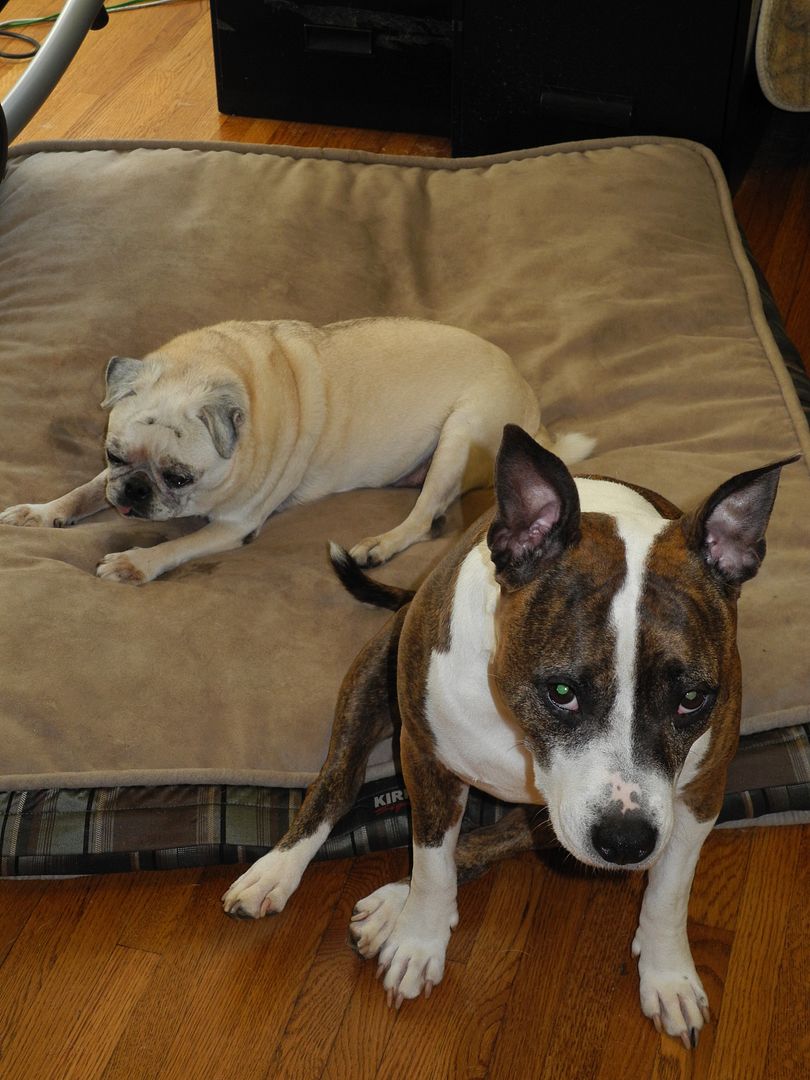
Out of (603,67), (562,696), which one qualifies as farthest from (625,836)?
(603,67)

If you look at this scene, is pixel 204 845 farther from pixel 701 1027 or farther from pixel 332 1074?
pixel 701 1027

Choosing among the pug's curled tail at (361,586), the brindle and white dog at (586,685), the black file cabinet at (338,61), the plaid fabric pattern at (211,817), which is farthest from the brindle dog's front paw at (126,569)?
the black file cabinet at (338,61)

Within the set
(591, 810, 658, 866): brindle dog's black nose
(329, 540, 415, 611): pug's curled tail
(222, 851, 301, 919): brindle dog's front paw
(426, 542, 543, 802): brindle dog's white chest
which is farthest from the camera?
(329, 540, 415, 611): pug's curled tail

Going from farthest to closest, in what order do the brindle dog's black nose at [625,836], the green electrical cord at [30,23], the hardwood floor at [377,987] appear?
the green electrical cord at [30,23]
the hardwood floor at [377,987]
the brindle dog's black nose at [625,836]

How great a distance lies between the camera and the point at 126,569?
3.00m

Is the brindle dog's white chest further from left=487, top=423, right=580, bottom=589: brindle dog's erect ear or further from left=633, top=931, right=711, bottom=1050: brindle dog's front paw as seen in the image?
left=633, top=931, right=711, bottom=1050: brindle dog's front paw

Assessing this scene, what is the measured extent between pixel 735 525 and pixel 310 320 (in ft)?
7.18

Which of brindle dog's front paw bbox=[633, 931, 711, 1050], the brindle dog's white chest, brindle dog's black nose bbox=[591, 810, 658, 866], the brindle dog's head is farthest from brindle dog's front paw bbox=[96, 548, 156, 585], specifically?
brindle dog's black nose bbox=[591, 810, 658, 866]

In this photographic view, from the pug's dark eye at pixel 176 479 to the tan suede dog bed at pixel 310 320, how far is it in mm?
213

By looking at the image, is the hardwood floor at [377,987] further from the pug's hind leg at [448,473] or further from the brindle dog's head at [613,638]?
the pug's hind leg at [448,473]

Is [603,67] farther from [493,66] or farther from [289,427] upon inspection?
[289,427]

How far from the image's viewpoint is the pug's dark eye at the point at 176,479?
303 cm

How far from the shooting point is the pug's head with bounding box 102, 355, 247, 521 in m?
3.00

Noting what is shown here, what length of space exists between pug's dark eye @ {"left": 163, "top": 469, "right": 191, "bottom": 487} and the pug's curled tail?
1.44ft
